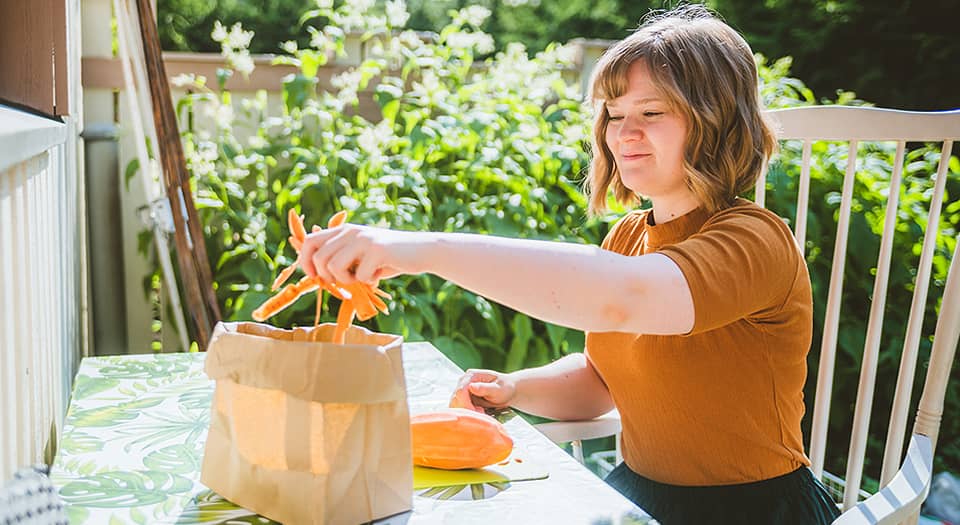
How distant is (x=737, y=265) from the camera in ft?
3.29

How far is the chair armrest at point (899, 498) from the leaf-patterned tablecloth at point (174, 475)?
0.21 metres

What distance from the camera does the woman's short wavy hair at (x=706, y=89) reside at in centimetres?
114

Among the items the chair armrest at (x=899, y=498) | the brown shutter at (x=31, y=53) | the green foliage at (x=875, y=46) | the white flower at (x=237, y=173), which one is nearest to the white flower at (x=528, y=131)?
the white flower at (x=237, y=173)

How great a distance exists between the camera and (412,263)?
2.61 ft

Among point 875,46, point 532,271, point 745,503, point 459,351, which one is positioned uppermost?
point 875,46

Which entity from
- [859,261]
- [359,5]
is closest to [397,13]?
[359,5]

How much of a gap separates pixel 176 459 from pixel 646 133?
0.68 m

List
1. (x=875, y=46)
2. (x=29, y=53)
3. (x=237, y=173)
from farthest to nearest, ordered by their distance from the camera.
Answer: (x=875, y=46), (x=237, y=173), (x=29, y=53)

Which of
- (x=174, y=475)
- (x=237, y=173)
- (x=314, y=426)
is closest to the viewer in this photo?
(x=314, y=426)

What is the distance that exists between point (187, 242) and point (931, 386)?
5.04ft

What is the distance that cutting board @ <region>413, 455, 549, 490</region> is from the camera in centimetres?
89

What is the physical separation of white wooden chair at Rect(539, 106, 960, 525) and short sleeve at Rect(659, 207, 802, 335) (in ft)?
0.75

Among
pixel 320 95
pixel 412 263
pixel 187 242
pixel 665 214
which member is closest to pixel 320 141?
pixel 320 95

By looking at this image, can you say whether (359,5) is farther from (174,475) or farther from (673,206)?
(174,475)
